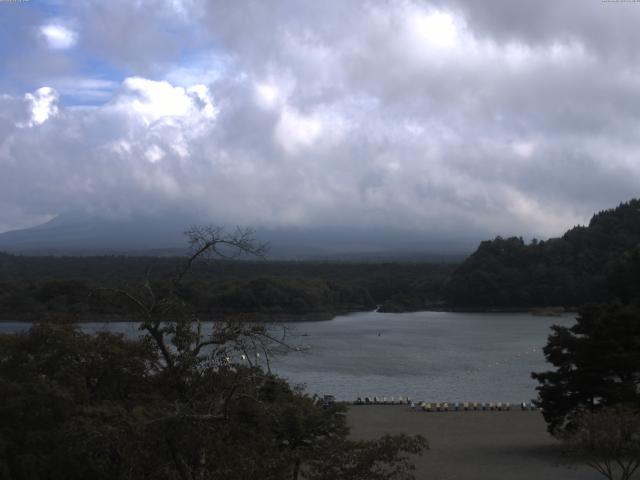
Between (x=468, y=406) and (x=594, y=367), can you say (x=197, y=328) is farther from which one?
(x=468, y=406)

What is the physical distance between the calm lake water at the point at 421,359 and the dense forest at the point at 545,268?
468 cm

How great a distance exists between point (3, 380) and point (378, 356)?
66.4ft

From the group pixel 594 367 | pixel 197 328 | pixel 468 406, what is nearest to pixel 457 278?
pixel 468 406

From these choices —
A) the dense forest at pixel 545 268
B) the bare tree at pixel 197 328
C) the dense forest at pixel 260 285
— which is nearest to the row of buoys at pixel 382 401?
the dense forest at pixel 260 285

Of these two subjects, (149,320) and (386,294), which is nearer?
(149,320)

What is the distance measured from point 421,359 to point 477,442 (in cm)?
1336

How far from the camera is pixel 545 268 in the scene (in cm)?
4584

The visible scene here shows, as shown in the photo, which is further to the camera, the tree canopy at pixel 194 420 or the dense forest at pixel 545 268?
the dense forest at pixel 545 268

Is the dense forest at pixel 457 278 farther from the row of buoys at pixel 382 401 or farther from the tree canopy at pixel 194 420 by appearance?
the tree canopy at pixel 194 420

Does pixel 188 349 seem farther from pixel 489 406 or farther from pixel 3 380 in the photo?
pixel 489 406

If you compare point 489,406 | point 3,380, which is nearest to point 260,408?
point 3,380

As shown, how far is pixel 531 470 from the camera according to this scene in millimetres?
10273


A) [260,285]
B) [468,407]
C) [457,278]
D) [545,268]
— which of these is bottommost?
[468,407]

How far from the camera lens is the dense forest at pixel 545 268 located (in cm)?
4450
